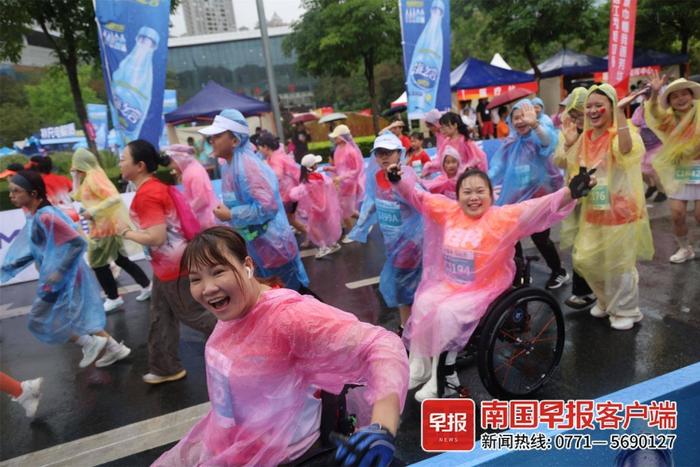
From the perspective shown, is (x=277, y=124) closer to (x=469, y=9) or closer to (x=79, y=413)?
(x=79, y=413)

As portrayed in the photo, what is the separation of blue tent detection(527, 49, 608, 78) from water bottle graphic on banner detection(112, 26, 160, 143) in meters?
14.8

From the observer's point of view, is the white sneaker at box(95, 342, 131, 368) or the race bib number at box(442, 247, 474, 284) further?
the white sneaker at box(95, 342, 131, 368)

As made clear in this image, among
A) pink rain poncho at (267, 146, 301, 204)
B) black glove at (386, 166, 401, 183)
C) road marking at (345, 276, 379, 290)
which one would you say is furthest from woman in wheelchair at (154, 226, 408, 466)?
pink rain poncho at (267, 146, 301, 204)

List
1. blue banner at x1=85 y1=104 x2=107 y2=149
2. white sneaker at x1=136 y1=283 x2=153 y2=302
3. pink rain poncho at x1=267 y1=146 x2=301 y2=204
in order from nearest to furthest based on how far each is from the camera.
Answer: white sneaker at x1=136 y1=283 x2=153 y2=302
pink rain poncho at x1=267 y1=146 x2=301 y2=204
blue banner at x1=85 y1=104 x2=107 y2=149

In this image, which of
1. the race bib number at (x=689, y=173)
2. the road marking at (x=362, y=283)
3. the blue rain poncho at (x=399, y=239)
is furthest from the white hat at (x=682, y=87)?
the road marking at (x=362, y=283)

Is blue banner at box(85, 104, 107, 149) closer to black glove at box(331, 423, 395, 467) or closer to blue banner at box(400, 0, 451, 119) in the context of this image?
blue banner at box(400, 0, 451, 119)

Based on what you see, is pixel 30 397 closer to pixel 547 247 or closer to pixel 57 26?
pixel 547 247

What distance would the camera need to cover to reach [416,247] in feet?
11.5

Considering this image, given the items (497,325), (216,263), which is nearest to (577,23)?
(497,325)

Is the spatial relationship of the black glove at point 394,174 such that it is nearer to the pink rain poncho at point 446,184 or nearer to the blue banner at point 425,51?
the pink rain poncho at point 446,184

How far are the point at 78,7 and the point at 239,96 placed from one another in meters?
4.36

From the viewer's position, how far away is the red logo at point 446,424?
6.26ft

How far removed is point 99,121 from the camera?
22.2m

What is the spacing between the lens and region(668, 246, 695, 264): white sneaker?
193 inches
